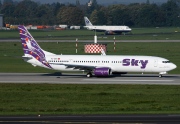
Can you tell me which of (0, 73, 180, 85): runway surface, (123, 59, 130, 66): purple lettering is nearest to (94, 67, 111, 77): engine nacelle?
(0, 73, 180, 85): runway surface

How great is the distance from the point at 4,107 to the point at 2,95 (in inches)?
245

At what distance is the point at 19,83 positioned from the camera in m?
55.8

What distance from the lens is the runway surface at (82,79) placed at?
5734 centimetres

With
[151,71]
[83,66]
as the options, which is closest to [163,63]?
[151,71]

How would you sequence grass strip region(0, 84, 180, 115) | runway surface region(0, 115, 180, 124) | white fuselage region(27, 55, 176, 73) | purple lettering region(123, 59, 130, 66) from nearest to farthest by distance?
runway surface region(0, 115, 180, 124) < grass strip region(0, 84, 180, 115) < white fuselage region(27, 55, 176, 73) < purple lettering region(123, 59, 130, 66)

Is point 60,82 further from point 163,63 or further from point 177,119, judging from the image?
point 177,119

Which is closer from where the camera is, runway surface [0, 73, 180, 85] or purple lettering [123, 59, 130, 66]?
runway surface [0, 73, 180, 85]

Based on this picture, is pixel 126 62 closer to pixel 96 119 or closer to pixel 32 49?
pixel 32 49

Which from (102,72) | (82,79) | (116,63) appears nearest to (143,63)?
(116,63)

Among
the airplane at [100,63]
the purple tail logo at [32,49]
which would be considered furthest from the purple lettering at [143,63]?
the purple tail logo at [32,49]

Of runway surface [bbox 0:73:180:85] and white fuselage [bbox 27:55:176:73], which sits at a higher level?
white fuselage [bbox 27:55:176:73]

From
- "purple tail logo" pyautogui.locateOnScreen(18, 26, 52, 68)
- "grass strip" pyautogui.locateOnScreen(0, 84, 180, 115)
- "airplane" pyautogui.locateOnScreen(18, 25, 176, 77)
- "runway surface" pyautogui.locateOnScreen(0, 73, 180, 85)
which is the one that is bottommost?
"runway surface" pyautogui.locateOnScreen(0, 73, 180, 85)

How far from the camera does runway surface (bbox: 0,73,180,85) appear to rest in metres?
57.3

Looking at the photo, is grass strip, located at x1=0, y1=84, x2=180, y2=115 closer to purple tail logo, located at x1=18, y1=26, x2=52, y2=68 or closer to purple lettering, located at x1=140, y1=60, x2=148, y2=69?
purple lettering, located at x1=140, y1=60, x2=148, y2=69
